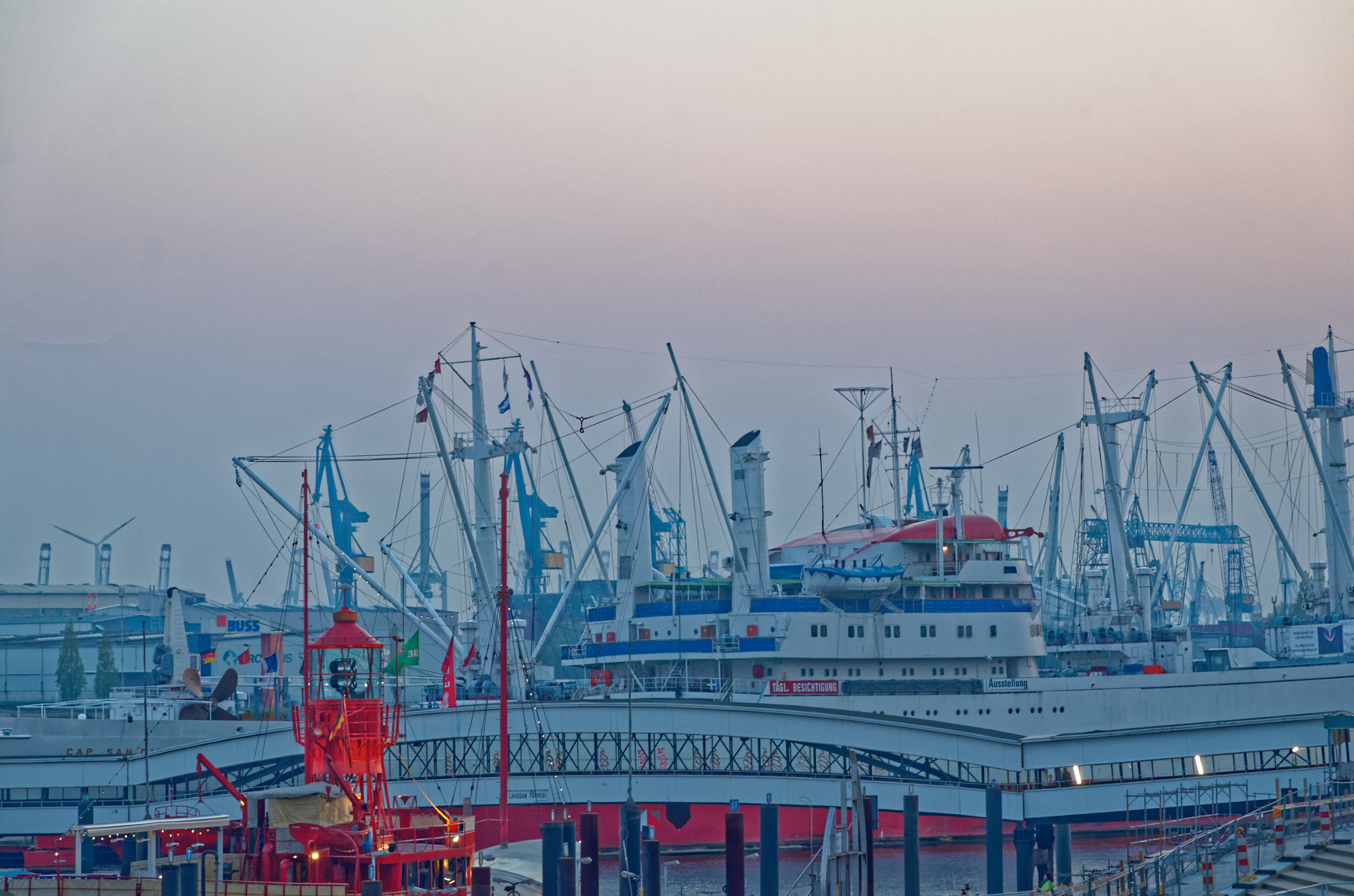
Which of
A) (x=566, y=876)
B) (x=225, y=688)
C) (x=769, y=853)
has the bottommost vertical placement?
(x=769, y=853)

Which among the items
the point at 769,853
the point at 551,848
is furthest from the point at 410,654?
the point at 551,848

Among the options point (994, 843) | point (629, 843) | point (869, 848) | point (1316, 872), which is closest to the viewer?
point (1316, 872)

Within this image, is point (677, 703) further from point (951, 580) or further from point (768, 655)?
point (951, 580)

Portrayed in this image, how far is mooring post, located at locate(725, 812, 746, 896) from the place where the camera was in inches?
1417

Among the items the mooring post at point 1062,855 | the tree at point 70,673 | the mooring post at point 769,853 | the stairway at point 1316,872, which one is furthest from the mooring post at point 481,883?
the tree at point 70,673

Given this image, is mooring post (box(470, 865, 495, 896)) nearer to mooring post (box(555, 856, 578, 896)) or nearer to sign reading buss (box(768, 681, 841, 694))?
mooring post (box(555, 856, 578, 896))

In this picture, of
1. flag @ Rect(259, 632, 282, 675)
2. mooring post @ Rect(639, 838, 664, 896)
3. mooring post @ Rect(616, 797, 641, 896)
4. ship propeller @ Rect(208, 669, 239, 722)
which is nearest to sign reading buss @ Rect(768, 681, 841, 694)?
mooring post @ Rect(616, 797, 641, 896)

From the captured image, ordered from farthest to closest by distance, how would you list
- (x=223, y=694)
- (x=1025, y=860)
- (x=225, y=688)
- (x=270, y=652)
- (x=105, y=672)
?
(x=105, y=672) → (x=270, y=652) → (x=225, y=688) → (x=223, y=694) → (x=1025, y=860)

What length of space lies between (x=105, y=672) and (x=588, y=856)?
98284 mm

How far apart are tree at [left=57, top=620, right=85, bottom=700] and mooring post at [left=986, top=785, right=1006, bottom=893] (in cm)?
9832

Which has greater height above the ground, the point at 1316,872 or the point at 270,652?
the point at 270,652

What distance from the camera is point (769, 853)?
4075 cm

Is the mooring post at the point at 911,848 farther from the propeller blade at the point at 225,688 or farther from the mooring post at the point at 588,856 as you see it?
the propeller blade at the point at 225,688

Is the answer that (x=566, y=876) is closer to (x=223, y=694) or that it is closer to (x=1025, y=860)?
(x=1025, y=860)
